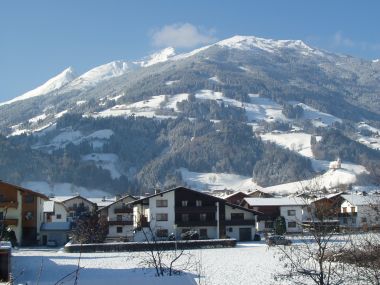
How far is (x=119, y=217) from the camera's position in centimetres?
7694

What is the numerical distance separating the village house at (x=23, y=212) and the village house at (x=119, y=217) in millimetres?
10195

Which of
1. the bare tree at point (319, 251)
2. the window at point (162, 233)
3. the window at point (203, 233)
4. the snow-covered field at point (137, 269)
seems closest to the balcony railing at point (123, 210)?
the window at point (162, 233)

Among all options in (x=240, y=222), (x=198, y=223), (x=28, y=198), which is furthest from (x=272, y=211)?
(x=28, y=198)

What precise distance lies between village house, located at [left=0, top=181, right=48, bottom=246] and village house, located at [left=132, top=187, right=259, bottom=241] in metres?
10.4

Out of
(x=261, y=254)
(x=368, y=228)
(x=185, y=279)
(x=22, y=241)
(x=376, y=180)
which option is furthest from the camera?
(x=22, y=241)

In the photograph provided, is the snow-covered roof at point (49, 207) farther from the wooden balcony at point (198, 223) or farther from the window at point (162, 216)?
the wooden balcony at point (198, 223)

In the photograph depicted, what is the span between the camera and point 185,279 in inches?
770

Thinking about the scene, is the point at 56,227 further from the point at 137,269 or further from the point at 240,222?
the point at 137,269

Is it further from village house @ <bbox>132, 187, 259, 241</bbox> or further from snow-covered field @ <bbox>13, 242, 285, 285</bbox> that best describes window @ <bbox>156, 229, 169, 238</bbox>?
snow-covered field @ <bbox>13, 242, 285, 285</bbox>

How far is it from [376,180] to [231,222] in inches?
1858

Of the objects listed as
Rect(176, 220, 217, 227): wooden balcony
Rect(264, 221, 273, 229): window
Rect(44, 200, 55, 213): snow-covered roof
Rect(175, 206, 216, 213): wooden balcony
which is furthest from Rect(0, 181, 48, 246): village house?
Rect(264, 221, 273, 229): window

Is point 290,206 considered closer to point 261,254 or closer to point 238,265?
point 261,254

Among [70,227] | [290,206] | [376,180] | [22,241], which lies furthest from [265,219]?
[376,180]

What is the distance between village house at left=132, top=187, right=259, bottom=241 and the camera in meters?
63.6
